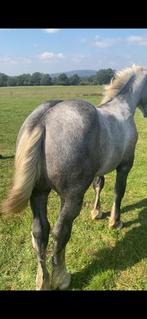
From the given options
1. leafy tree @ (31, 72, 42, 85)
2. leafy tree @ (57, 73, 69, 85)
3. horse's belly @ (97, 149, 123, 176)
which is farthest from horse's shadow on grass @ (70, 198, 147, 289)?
leafy tree @ (31, 72, 42, 85)

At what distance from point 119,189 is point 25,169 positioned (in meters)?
2.32

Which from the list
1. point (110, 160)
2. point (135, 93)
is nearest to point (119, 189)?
point (110, 160)

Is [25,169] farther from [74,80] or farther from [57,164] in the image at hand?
[74,80]

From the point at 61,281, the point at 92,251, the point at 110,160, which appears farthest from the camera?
the point at 92,251

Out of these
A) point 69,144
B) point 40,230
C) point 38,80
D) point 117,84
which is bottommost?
point 38,80

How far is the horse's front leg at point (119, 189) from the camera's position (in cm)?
552

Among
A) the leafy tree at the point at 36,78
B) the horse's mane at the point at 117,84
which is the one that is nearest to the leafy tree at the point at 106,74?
the horse's mane at the point at 117,84

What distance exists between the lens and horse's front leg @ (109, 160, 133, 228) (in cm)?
552

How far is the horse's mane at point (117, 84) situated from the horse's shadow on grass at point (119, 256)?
209 cm

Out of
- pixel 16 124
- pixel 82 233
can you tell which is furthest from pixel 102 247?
pixel 16 124

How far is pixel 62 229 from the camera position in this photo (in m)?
3.91

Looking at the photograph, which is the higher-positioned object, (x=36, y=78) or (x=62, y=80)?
(x=36, y=78)
